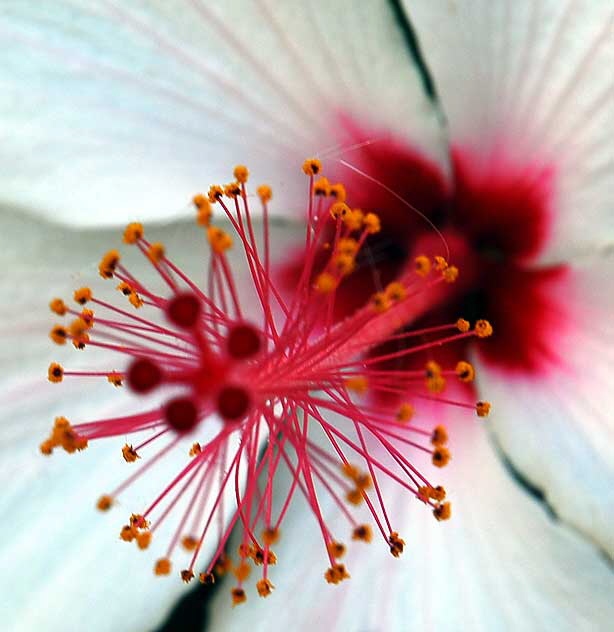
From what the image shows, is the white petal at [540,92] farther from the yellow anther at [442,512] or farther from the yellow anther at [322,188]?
the yellow anther at [442,512]

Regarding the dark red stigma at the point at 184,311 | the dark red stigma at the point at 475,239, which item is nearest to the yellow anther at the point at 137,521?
the dark red stigma at the point at 184,311

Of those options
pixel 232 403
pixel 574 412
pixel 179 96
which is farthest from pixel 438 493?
pixel 179 96

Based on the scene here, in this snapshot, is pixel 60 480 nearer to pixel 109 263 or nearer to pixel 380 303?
pixel 109 263

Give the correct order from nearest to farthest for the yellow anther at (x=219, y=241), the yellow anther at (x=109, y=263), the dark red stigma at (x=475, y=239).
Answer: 1. the yellow anther at (x=219, y=241)
2. the yellow anther at (x=109, y=263)
3. the dark red stigma at (x=475, y=239)

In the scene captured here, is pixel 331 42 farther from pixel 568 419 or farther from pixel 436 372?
pixel 568 419

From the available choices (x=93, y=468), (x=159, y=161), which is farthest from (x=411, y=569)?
(x=159, y=161)

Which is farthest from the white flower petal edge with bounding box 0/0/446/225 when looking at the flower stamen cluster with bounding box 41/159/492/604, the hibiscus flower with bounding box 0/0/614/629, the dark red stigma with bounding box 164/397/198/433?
the dark red stigma with bounding box 164/397/198/433
